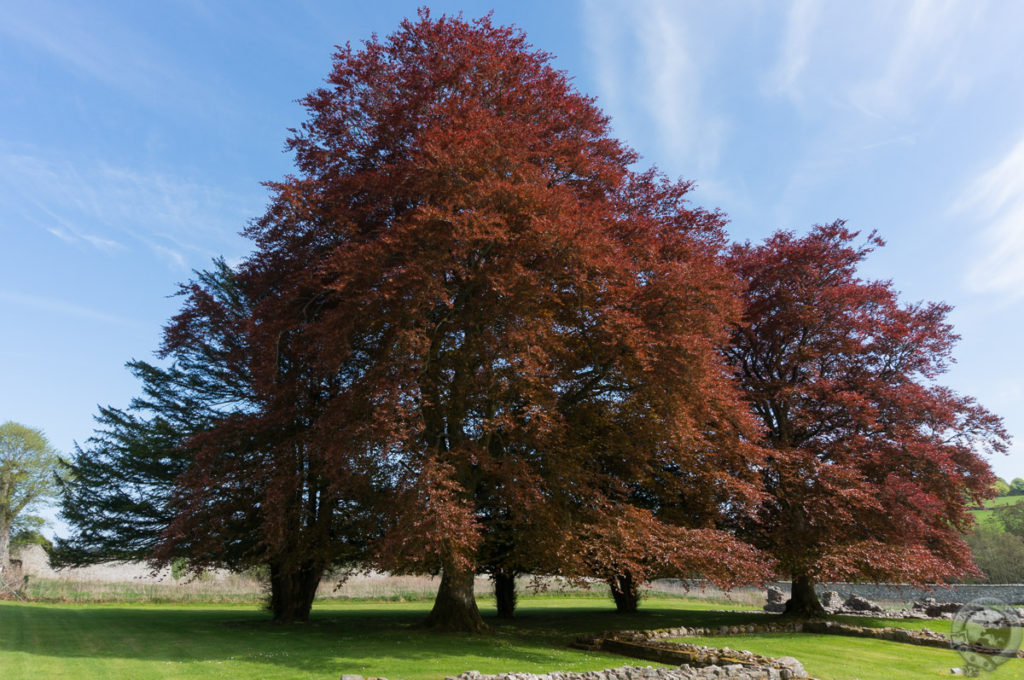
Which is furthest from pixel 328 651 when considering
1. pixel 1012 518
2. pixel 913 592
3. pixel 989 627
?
pixel 1012 518

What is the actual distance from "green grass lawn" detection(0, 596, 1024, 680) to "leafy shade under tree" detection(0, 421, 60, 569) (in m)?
28.6

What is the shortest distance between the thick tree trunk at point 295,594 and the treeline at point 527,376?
95mm

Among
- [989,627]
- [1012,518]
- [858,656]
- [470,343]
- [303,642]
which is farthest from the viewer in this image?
[1012,518]

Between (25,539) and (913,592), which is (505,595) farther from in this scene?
(25,539)

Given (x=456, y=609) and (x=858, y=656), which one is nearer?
(x=858, y=656)

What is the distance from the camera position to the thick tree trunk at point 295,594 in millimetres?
18641

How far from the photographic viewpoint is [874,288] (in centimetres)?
2067

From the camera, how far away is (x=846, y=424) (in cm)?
2039

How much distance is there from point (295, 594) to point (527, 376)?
11.6 m

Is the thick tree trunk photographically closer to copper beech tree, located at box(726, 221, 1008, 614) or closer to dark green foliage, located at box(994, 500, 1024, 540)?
copper beech tree, located at box(726, 221, 1008, 614)

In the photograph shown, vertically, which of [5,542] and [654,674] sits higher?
[5,542]

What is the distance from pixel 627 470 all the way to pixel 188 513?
36.5 feet

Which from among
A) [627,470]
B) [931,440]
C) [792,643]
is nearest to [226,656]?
[627,470]

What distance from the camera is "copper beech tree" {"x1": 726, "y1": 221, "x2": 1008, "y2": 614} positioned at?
18.2 meters
